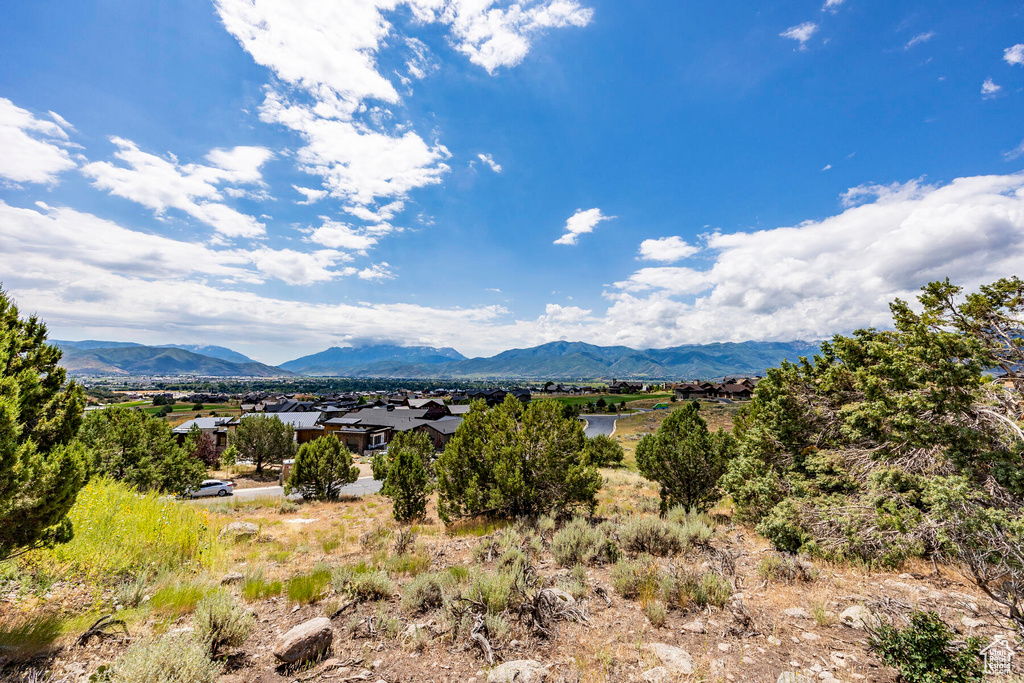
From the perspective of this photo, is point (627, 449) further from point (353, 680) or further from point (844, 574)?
point (353, 680)

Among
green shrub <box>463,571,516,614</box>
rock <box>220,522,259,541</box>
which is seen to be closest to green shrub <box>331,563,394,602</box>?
green shrub <box>463,571,516,614</box>

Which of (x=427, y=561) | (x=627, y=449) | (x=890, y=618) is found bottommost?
(x=627, y=449)

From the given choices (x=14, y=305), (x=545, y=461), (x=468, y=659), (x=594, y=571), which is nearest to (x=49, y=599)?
(x=14, y=305)

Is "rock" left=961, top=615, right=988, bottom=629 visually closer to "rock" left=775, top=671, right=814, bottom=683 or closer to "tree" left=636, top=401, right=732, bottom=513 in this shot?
"rock" left=775, top=671, right=814, bottom=683

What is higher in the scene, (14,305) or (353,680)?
(14,305)

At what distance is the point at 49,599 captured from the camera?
6.54m

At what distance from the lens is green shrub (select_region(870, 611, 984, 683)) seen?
184 inches

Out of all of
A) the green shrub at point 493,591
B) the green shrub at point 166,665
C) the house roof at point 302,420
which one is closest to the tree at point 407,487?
the green shrub at point 493,591

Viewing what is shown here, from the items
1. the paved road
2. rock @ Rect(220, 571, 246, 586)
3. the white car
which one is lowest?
the paved road

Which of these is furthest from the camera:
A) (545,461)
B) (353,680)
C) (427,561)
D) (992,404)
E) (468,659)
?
(545,461)

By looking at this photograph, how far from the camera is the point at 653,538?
33.9 ft

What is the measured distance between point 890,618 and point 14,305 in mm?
16482

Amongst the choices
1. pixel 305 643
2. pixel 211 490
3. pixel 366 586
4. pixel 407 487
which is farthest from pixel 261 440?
pixel 305 643

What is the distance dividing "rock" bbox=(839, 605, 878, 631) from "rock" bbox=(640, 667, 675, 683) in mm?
3596
